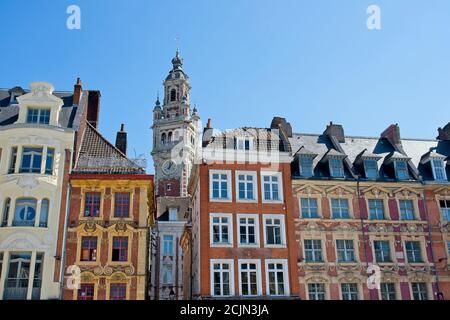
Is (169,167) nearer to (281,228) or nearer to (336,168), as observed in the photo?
(336,168)

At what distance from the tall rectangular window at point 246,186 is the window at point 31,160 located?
11238 mm

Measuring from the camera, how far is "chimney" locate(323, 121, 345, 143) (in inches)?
1468

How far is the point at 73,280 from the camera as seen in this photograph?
1075 inches

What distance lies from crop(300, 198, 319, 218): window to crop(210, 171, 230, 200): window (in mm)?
4645

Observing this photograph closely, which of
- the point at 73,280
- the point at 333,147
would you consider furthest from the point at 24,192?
the point at 333,147

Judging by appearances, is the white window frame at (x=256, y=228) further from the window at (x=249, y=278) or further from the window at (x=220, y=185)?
the window at (x=220, y=185)

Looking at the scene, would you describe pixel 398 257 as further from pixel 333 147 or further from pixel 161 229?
pixel 161 229

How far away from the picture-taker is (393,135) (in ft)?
122

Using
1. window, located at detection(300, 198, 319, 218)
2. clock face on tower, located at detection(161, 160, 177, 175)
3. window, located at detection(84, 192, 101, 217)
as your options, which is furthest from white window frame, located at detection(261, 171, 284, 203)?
clock face on tower, located at detection(161, 160, 177, 175)

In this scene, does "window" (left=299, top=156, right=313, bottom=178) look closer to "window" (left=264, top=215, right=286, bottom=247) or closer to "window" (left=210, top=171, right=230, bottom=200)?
"window" (left=264, top=215, right=286, bottom=247)

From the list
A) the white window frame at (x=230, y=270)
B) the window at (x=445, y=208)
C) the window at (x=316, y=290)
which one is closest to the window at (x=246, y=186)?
the white window frame at (x=230, y=270)

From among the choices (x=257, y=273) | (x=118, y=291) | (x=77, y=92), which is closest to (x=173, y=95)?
(x=77, y=92)

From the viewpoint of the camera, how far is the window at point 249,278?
2866cm

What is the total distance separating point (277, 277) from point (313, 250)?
2.91m
